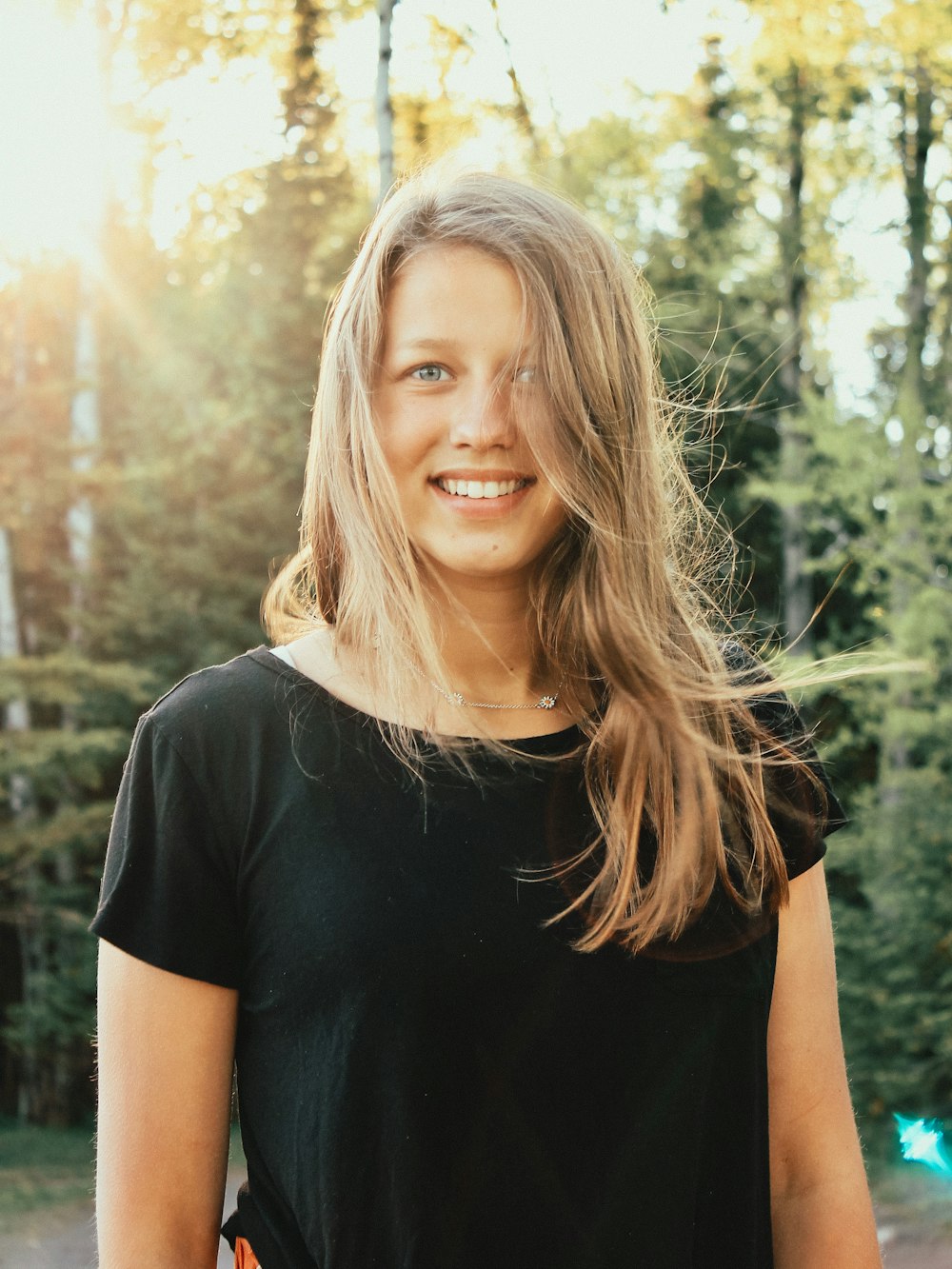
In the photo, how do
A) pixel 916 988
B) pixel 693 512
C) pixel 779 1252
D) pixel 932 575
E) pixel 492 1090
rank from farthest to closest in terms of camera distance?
pixel 932 575 < pixel 916 988 < pixel 693 512 < pixel 779 1252 < pixel 492 1090

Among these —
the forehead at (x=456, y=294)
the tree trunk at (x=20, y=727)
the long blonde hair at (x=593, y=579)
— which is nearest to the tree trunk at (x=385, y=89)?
the long blonde hair at (x=593, y=579)

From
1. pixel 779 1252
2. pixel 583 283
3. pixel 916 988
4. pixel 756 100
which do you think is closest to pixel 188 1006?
pixel 779 1252

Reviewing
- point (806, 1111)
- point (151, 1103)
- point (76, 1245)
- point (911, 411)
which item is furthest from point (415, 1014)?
point (911, 411)

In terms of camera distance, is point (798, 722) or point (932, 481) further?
point (932, 481)

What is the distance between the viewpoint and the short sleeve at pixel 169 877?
123cm

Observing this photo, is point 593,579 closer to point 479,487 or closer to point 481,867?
point 479,487

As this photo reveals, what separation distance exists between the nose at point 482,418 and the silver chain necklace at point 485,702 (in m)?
0.29

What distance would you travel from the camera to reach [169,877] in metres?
1.23

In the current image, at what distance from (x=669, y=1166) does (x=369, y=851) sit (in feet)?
Result: 1.55

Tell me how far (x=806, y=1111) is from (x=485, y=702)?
625mm

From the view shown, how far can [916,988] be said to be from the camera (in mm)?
8117

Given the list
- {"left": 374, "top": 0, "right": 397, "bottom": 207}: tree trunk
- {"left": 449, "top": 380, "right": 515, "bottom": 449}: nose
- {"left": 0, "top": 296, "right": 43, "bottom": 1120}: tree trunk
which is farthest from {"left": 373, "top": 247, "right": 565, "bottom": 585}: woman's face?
{"left": 0, "top": 296, "right": 43, "bottom": 1120}: tree trunk

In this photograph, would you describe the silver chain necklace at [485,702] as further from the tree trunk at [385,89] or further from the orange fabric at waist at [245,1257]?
the tree trunk at [385,89]

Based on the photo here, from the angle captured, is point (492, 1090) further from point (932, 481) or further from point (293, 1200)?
point (932, 481)
